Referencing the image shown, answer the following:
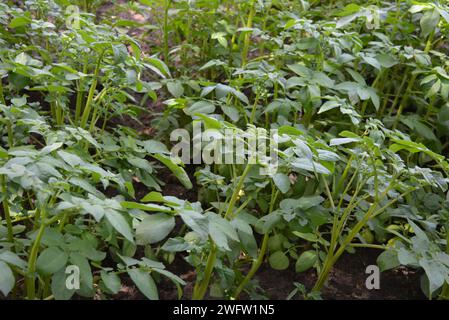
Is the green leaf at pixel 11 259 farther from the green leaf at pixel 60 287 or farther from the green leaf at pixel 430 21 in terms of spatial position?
the green leaf at pixel 430 21

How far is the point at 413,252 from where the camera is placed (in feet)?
4.80

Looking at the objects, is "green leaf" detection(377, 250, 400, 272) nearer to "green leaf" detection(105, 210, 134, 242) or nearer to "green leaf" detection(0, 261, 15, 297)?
"green leaf" detection(105, 210, 134, 242)

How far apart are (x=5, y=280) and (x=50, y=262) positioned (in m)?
0.12

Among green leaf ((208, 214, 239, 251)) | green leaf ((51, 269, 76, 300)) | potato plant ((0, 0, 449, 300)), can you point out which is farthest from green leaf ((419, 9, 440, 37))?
green leaf ((51, 269, 76, 300))

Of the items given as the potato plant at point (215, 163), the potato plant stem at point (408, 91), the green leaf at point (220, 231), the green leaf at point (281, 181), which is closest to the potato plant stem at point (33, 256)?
the potato plant at point (215, 163)

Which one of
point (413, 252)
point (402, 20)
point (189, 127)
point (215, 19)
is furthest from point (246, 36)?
point (413, 252)

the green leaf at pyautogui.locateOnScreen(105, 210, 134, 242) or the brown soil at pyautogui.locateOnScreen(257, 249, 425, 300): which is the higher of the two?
the green leaf at pyautogui.locateOnScreen(105, 210, 134, 242)

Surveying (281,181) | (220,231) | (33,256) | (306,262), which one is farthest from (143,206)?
(306,262)

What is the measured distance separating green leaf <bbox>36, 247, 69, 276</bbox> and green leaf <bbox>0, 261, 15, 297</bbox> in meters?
0.08

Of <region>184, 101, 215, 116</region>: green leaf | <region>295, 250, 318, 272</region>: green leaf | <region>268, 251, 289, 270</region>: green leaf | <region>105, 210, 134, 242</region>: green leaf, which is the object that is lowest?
<region>268, 251, 289, 270</region>: green leaf

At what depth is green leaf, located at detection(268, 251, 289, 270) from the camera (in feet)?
5.74

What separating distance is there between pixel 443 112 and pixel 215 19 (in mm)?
1033

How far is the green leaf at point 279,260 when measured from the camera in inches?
68.9
